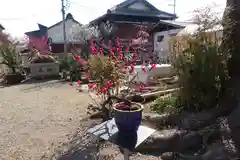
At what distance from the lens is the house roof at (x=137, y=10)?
15.4m

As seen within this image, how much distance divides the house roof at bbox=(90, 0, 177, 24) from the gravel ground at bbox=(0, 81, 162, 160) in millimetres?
10589

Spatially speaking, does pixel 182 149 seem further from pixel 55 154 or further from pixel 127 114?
pixel 55 154

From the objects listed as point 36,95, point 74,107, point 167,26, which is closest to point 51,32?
point 167,26

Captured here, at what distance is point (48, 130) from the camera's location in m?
3.67

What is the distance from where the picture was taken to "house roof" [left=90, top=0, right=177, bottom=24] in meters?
15.4

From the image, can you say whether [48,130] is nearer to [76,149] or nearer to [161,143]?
[76,149]

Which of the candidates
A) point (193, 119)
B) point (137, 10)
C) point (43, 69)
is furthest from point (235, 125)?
point (137, 10)

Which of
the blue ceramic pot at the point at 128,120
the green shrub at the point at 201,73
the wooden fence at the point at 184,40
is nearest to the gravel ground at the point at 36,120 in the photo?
the blue ceramic pot at the point at 128,120

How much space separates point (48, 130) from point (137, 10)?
14.1 metres

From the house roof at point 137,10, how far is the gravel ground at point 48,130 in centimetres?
1059

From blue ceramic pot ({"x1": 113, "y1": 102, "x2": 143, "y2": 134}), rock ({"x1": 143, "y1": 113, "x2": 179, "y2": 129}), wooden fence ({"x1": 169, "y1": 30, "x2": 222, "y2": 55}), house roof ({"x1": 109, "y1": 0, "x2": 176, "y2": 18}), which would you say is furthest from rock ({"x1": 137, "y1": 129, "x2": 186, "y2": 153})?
house roof ({"x1": 109, "y1": 0, "x2": 176, "y2": 18})

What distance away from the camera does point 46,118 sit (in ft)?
14.1

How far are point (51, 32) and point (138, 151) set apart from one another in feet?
69.1

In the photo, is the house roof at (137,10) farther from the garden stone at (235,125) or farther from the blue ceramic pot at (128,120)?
the blue ceramic pot at (128,120)
